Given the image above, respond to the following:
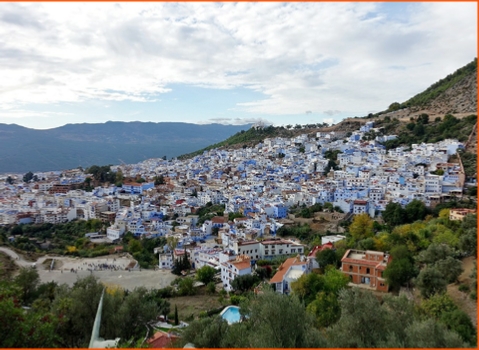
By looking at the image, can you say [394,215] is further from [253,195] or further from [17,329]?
[17,329]

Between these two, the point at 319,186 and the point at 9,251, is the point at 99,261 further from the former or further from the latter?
the point at 319,186

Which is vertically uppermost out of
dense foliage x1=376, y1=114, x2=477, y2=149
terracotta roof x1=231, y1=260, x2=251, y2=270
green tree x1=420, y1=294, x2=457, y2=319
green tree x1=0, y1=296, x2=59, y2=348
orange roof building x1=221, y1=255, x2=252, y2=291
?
dense foliage x1=376, y1=114, x2=477, y2=149

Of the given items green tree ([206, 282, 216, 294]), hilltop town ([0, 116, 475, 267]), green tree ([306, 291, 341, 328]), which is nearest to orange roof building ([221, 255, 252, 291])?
green tree ([206, 282, 216, 294])

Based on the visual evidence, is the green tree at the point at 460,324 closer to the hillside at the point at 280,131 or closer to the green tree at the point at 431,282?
the green tree at the point at 431,282

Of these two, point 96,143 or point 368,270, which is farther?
point 96,143

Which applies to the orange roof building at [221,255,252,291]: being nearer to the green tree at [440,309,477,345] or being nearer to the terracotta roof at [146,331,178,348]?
the terracotta roof at [146,331,178,348]

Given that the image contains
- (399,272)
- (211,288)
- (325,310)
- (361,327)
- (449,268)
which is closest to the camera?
(361,327)

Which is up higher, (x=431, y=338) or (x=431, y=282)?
(x=431, y=338)

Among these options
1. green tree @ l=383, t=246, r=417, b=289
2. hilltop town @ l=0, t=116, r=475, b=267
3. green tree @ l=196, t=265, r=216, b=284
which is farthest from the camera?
hilltop town @ l=0, t=116, r=475, b=267

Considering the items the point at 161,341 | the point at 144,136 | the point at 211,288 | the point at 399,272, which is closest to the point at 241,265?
the point at 211,288
